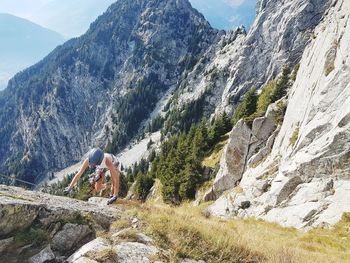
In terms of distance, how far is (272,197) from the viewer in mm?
27953

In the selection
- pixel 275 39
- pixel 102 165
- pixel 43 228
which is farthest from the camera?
pixel 275 39

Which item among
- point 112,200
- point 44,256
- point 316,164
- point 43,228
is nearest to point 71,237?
point 43,228

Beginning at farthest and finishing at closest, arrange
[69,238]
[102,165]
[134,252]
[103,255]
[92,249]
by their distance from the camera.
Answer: [102,165] < [69,238] < [134,252] < [92,249] < [103,255]

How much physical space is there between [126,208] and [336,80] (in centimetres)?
2119

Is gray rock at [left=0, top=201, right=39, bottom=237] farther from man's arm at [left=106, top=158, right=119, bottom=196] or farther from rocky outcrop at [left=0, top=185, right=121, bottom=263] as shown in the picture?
man's arm at [left=106, top=158, right=119, bottom=196]

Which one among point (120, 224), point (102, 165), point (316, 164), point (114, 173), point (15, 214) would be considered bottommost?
point (15, 214)

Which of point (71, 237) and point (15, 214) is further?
point (71, 237)

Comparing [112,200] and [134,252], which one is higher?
[112,200]

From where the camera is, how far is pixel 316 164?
25031mm

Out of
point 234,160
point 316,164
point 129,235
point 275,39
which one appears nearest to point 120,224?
point 129,235

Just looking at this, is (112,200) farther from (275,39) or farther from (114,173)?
(275,39)

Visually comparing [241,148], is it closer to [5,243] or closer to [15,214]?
[15,214]

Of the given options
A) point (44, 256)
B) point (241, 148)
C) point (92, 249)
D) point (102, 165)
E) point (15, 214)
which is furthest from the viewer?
point (241, 148)

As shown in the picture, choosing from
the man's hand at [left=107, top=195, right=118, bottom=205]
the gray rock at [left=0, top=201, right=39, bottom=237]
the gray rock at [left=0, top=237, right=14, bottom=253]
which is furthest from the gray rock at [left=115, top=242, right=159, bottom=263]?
the man's hand at [left=107, top=195, right=118, bottom=205]
